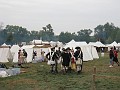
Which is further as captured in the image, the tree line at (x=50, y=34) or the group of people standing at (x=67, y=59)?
the tree line at (x=50, y=34)

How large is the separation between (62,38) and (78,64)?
418 feet

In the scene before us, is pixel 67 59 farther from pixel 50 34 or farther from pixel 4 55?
pixel 50 34

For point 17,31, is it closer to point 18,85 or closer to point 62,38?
point 62,38

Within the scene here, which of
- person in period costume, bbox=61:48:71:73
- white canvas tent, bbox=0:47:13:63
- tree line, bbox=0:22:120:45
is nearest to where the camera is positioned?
person in period costume, bbox=61:48:71:73

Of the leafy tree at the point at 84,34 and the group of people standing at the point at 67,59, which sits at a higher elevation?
the leafy tree at the point at 84,34

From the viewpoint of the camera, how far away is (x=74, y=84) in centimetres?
1448

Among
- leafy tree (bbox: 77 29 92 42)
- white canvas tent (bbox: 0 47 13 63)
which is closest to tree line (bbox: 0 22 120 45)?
leafy tree (bbox: 77 29 92 42)

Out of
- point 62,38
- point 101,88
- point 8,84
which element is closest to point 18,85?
point 8,84

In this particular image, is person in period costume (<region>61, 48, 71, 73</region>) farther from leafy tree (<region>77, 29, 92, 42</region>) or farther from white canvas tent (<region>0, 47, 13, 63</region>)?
leafy tree (<region>77, 29, 92, 42</region>)

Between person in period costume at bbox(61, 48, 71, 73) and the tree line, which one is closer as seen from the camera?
person in period costume at bbox(61, 48, 71, 73)

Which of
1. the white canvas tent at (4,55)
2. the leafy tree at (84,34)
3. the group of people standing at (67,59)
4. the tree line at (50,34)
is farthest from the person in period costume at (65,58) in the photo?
the leafy tree at (84,34)

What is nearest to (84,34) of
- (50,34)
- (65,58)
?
(50,34)

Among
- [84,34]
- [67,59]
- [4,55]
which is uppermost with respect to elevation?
[84,34]

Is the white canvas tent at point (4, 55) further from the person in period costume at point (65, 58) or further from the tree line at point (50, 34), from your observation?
the tree line at point (50, 34)
